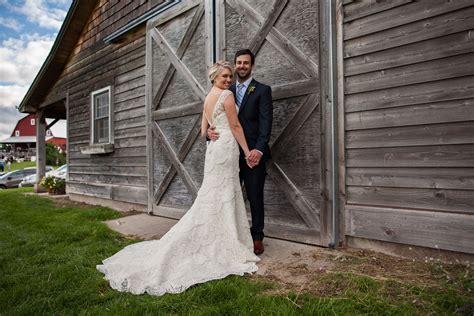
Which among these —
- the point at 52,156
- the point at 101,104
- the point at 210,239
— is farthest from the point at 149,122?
the point at 52,156

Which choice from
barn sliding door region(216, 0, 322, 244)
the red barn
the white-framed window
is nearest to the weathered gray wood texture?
barn sliding door region(216, 0, 322, 244)

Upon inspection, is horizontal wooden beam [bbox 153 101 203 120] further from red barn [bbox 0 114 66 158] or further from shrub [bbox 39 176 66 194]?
red barn [bbox 0 114 66 158]

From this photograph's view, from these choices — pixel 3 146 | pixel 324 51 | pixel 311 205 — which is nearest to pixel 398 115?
pixel 324 51

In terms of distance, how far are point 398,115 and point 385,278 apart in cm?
152

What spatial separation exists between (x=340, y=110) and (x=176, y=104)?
3.12 metres

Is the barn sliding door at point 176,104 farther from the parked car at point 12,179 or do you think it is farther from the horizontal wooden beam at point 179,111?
the parked car at point 12,179

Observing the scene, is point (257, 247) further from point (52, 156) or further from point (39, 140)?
point (52, 156)

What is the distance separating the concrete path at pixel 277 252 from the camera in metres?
3.08

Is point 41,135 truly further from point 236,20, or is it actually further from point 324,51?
point 324,51

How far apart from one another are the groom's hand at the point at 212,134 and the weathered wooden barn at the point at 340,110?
0.96 metres

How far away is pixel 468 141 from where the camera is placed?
280 centimetres

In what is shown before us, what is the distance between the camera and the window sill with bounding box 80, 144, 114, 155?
25.2ft

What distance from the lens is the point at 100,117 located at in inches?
330

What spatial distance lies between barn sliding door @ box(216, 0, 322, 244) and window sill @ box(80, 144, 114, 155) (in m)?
4.65
